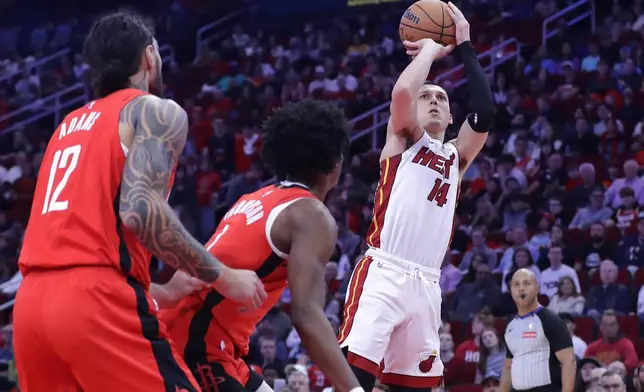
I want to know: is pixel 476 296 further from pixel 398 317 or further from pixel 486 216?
pixel 398 317

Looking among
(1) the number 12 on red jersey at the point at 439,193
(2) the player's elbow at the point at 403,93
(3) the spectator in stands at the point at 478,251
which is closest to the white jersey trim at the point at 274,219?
(2) the player's elbow at the point at 403,93

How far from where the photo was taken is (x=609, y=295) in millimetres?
12289

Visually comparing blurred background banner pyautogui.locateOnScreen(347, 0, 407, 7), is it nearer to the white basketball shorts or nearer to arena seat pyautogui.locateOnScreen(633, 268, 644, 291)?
arena seat pyautogui.locateOnScreen(633, 268, 644, 291)

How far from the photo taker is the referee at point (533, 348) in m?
9.80

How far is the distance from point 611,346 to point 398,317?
5.69 m

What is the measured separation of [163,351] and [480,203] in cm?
1146

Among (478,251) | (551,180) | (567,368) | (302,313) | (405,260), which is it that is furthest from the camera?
(551,180)

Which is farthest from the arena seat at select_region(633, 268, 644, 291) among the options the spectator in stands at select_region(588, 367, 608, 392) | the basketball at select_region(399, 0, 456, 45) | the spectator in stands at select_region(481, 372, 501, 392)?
the basketball at select_region(399, 0, 456, 45)

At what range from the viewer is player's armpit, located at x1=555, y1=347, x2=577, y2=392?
377 inches

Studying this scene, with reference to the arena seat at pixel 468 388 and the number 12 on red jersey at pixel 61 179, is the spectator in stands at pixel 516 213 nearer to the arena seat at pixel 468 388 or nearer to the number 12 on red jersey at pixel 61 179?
the arena seat at pixel 468 388

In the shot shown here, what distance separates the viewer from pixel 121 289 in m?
3.73

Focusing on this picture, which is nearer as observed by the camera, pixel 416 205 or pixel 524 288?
pixel 416 205

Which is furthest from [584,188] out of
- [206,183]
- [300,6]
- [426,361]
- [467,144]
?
[300,6]

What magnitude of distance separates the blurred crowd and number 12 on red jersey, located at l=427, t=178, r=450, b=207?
3.84m
